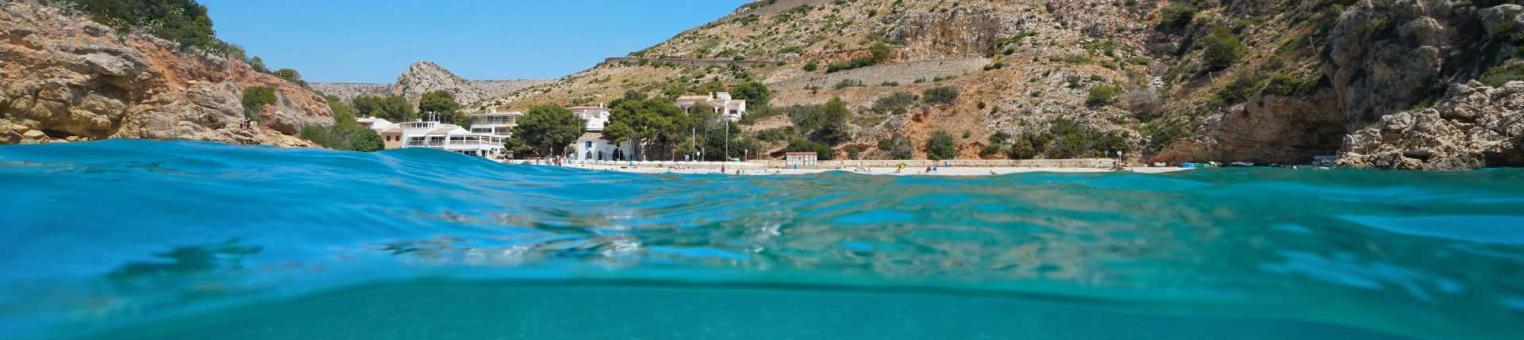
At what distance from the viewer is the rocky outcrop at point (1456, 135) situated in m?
23.8

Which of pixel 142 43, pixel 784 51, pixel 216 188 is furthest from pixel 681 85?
pixel 216 188

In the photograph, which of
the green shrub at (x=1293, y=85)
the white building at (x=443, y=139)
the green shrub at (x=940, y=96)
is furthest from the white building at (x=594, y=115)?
the green shrub at (x=1293, y=85)

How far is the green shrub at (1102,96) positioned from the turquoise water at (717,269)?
43.7 metres

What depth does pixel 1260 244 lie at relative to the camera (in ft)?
21.9

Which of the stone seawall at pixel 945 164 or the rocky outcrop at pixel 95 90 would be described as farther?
the stone seawall at pixel 945 164

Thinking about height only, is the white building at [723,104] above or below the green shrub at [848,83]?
below

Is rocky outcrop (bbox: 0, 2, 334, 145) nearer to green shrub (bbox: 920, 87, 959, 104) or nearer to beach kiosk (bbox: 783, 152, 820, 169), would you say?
beach kiosk (bbox: 783, 152, 820, 169)

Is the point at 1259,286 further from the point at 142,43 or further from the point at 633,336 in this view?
the point at 142,43

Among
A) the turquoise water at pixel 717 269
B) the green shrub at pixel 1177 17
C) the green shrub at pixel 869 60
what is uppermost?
the green shrub at pixel 1177 17

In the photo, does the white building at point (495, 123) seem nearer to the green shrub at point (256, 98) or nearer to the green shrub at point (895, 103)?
the green shrub at point (256, 98)

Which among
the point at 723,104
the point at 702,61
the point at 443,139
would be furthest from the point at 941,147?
the point at 702,61

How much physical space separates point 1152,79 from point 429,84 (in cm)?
9789

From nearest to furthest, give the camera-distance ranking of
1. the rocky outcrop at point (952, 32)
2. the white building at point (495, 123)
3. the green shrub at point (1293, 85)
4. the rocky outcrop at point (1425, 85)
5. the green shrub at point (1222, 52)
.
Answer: the rocky outcrop at point (1425, 85) → the green shrub at point (1293, 85) → the green shrub at point (1222, 52) → the white building at point (495, 123) → the rocky outcrop at point (952, 32)

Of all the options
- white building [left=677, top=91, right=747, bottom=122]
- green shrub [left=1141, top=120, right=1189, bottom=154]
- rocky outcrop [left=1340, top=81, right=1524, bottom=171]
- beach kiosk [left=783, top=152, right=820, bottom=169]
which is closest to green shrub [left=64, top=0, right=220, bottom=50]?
beach kiosk [left=783, top=152, right=820, bottom=169]
